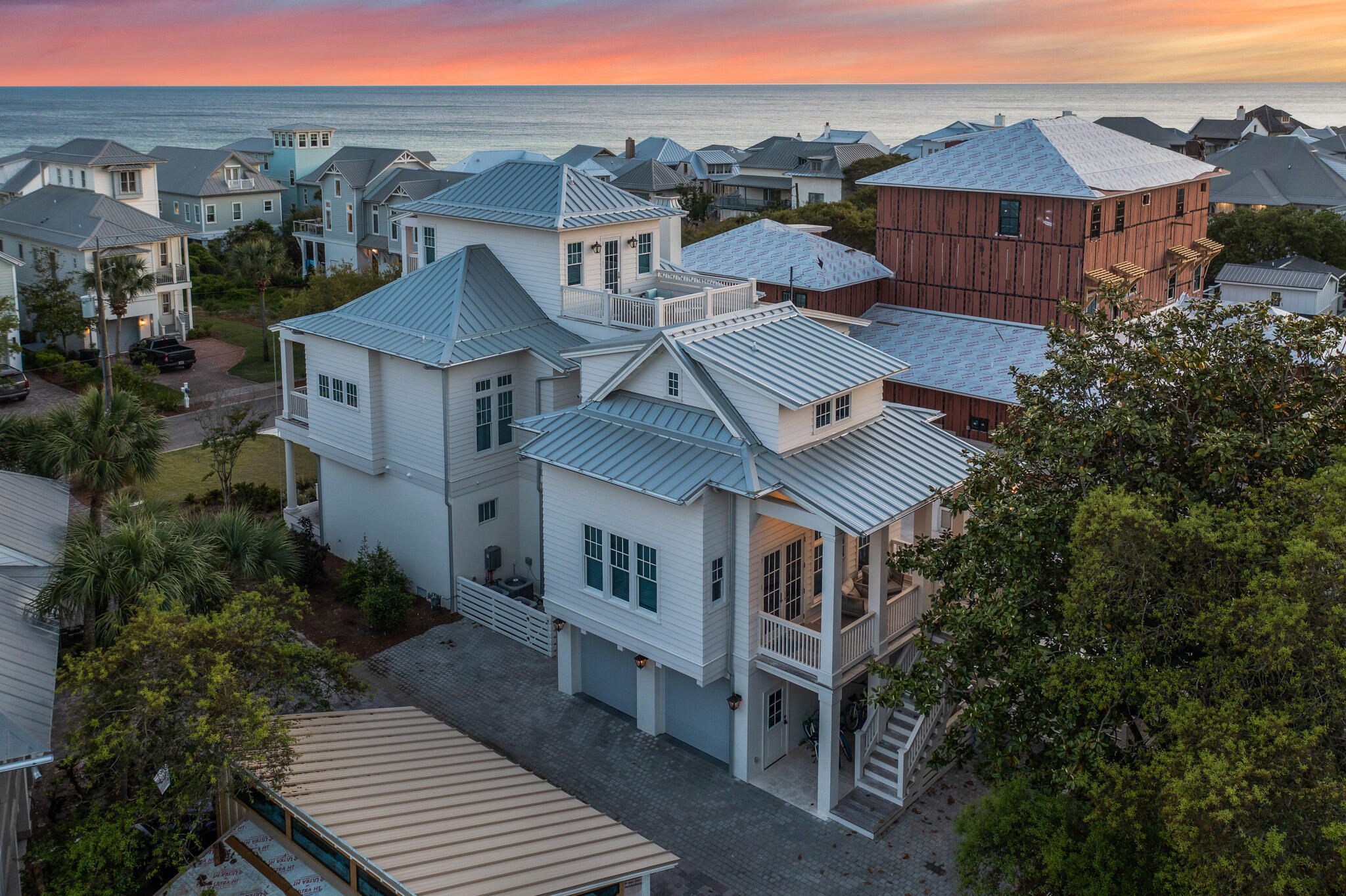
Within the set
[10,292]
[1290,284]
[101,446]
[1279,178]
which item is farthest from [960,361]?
[1279,178]

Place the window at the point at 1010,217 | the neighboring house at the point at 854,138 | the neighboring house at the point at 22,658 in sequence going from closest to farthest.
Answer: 1. the neighboring house at the point at 22,658
2. the window at the point at 1010,217
3. the neighboring house at the point at 854,138

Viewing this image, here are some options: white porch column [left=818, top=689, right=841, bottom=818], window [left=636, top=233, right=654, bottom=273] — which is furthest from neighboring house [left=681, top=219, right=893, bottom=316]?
white porch column [left=818, top=689, right=841, bottom=818]

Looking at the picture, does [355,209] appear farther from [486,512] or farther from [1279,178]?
[1279,178]

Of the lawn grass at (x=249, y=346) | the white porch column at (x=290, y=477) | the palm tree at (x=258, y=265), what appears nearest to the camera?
the white porch column at (x=290, y=477)

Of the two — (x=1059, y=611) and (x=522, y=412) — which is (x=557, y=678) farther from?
(x=1059, y=611)

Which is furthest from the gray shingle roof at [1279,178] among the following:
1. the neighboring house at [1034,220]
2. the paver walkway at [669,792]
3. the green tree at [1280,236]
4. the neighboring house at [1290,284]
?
the paver walkway at [669,792]

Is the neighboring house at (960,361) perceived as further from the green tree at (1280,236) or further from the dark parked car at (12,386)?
the dark parked car at (12,386)

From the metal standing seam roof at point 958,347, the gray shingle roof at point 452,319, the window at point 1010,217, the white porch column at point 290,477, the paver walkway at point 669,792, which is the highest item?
the window at point 1010,217

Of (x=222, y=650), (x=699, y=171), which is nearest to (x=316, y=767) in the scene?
(x=222, y=650)
